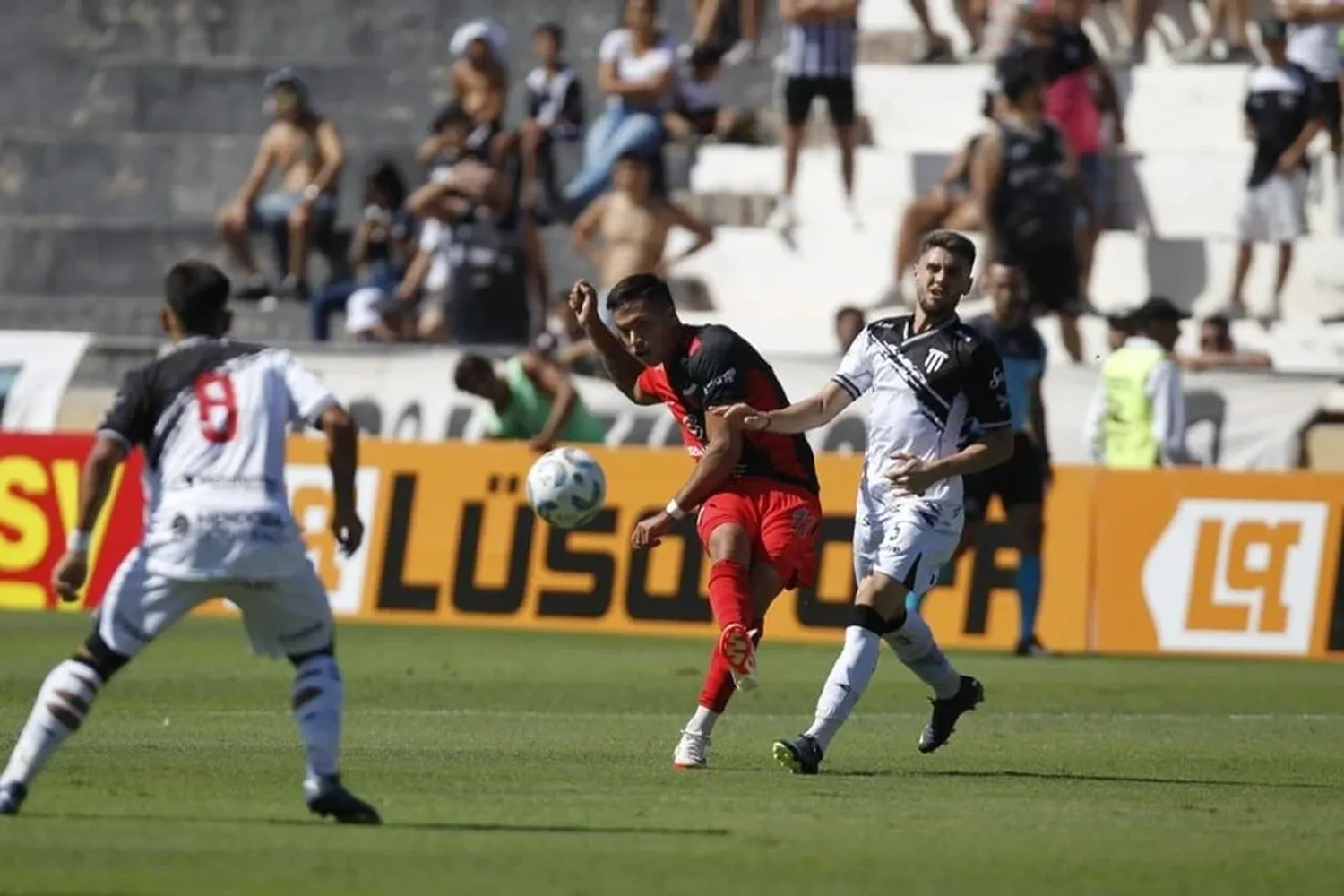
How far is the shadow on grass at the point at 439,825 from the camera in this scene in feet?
31.3

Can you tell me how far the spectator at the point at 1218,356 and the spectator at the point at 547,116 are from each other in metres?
5.97

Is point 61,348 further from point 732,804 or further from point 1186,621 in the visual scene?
point 732,804

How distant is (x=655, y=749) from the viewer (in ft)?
42.3

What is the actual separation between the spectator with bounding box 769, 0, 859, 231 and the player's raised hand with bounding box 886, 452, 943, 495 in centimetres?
1357

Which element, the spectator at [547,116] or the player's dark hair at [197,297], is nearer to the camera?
the player's dark hair at [197,297]

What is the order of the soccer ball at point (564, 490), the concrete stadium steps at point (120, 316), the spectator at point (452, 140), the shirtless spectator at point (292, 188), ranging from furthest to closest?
the concrete stadium steps at point (120, 316), the shirtless spectator at point (292, 188), the spectator at point (452, 140), the soccer ball at point (564, 490)

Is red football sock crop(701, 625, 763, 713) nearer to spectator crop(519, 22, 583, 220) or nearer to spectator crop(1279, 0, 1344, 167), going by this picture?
spectator crop(1279, 0, 1344, 167)

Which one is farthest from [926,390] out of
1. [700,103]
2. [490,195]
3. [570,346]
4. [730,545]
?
[700,103]

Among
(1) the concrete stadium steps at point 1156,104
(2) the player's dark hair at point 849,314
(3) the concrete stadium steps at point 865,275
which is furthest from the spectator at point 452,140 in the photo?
(2) the player's dark hair at point 849,314

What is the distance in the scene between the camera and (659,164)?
25.5m

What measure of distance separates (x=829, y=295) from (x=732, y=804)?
1613 centimetres

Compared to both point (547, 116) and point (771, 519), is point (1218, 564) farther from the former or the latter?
point (547, 116)

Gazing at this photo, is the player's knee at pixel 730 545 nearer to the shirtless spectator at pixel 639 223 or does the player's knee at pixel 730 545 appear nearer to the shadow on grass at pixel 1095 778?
the shadow on grass at pixel 1095 778

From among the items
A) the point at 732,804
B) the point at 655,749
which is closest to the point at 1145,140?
the point at 655,749
